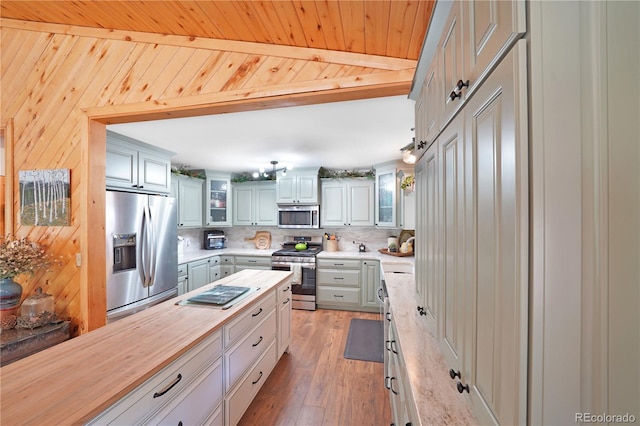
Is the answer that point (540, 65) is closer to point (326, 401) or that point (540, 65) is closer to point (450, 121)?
point (450, 121)

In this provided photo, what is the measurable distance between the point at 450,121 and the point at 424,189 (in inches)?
18.2

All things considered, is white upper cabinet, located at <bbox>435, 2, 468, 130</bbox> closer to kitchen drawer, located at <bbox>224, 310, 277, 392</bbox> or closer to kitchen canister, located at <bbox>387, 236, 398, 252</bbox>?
kitchen drawer, located at <bbox>224, 310, 277, 392</bbox>

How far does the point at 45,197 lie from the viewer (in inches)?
76.5

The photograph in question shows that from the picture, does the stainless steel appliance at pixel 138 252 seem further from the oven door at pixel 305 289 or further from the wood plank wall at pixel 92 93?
the oven door at pixel 305 289

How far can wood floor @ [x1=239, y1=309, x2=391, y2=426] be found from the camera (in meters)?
1.92

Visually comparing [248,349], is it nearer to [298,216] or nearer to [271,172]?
[298,216]

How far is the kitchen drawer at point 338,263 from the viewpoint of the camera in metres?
4.12

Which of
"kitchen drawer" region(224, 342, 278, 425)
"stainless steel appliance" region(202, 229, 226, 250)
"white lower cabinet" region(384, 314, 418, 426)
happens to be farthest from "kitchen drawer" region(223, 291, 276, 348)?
"stainless steel appliance" region(202, 229, 226, 250)

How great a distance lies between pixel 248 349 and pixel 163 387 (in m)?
0.82

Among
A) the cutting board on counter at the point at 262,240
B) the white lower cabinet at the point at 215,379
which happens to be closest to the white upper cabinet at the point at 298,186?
the cutting board on counter at the point at 262,240

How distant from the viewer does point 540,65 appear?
1.47ft

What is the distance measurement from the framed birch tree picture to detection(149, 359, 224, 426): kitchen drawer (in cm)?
162

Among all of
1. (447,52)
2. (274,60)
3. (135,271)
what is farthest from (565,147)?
(135,271)

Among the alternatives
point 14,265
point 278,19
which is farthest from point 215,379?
point 278,19
